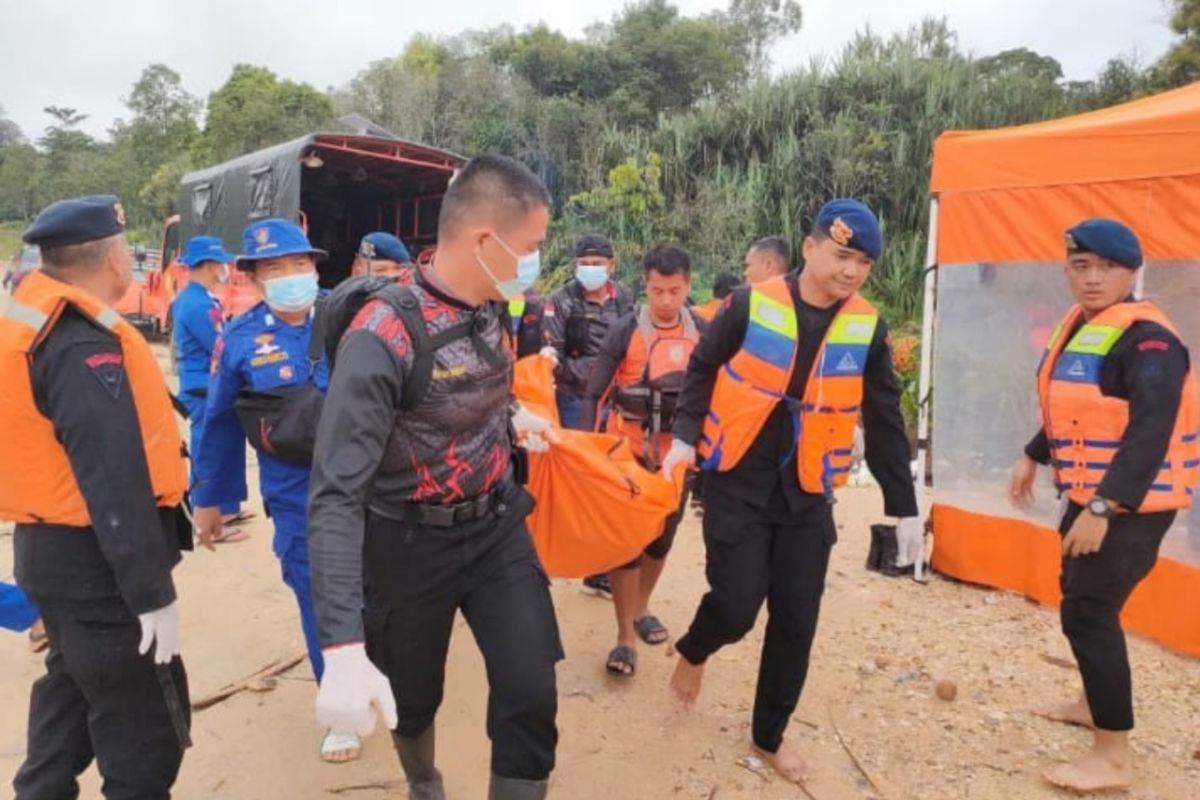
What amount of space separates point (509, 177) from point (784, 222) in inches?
498

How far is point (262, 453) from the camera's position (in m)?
3.19

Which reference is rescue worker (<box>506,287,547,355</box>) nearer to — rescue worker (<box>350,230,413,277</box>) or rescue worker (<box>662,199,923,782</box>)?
rescue worker (<box>350,230,413,277</box>)

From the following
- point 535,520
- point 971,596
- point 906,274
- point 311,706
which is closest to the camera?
point 535,520

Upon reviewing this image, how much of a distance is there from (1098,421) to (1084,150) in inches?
77.2

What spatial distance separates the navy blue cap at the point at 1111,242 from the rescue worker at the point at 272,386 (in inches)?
111

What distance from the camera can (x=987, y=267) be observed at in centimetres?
498

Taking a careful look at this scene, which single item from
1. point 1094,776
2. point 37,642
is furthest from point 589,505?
point 37,642

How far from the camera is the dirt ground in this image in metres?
3.17

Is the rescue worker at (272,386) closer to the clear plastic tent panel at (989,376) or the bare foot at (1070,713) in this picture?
the bare foot at (1070,713)

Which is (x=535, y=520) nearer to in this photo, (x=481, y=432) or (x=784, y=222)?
(x=481, y=432)

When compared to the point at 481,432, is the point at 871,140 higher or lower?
higher

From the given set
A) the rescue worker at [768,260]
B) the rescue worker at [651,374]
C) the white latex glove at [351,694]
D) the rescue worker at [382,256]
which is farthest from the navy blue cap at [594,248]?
the white latex glove at [351,694]

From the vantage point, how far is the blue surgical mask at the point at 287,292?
11.1ft

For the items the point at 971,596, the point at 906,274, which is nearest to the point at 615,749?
the point at 971,596
